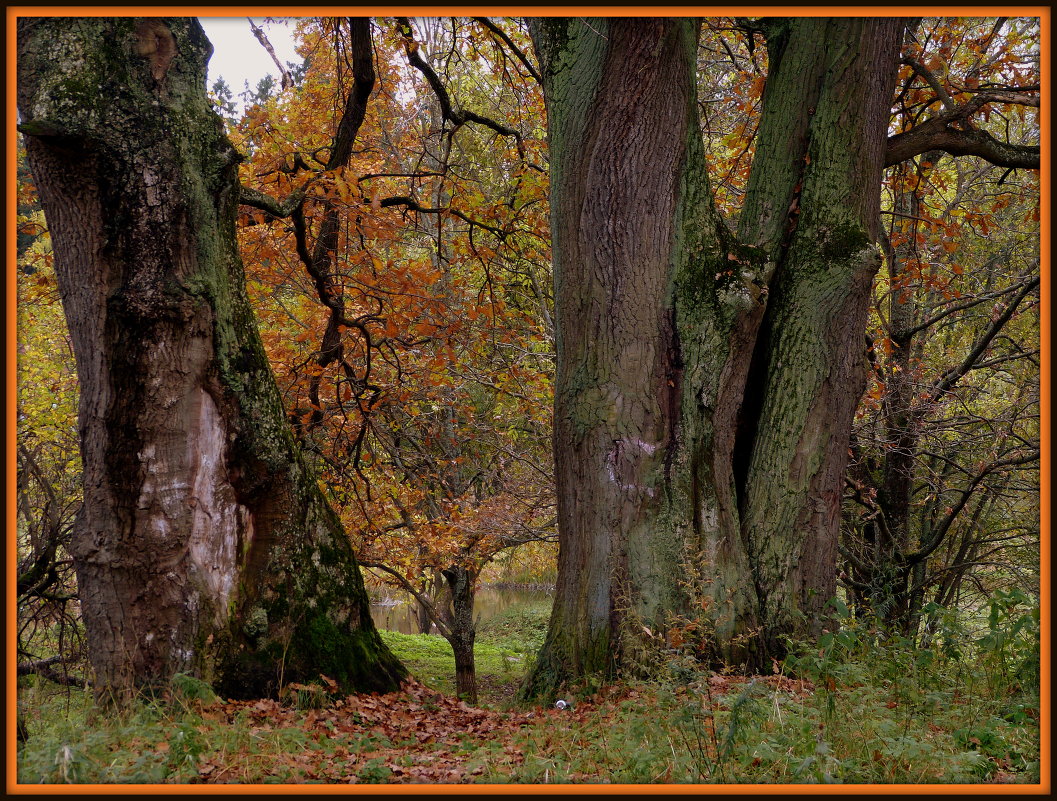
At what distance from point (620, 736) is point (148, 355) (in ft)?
9.93

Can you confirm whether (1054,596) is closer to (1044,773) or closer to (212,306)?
(1044,773)

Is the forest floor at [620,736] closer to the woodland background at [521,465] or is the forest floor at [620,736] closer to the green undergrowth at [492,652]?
the woodland background at [521,465]

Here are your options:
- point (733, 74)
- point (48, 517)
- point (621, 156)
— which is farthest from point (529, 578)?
point (621, 156)

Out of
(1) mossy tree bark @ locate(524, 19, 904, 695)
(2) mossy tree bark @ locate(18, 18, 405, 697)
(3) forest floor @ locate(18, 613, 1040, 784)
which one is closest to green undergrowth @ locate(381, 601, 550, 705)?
(1) mossy tree bark @ locate(524, 19, 904, 695)

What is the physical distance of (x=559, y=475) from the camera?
16.7ft

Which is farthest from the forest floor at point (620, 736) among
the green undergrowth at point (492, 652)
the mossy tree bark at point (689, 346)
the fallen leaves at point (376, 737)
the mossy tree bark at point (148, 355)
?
the green undergrowth at point (492, 652)

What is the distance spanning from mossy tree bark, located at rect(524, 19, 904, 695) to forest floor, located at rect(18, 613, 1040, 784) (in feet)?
2.08

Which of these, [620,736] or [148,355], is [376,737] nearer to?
[620,736]

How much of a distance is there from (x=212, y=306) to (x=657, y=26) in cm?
322

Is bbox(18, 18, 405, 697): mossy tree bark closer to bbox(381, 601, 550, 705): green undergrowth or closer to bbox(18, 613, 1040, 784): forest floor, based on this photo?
bbox(18, 613, 1040, 784): forest floor

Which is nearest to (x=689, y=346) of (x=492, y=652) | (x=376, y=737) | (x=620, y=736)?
(x=620, y=736)

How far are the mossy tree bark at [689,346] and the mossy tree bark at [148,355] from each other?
2014 mm

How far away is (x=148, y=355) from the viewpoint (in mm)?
4059

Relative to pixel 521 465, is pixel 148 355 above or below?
above
